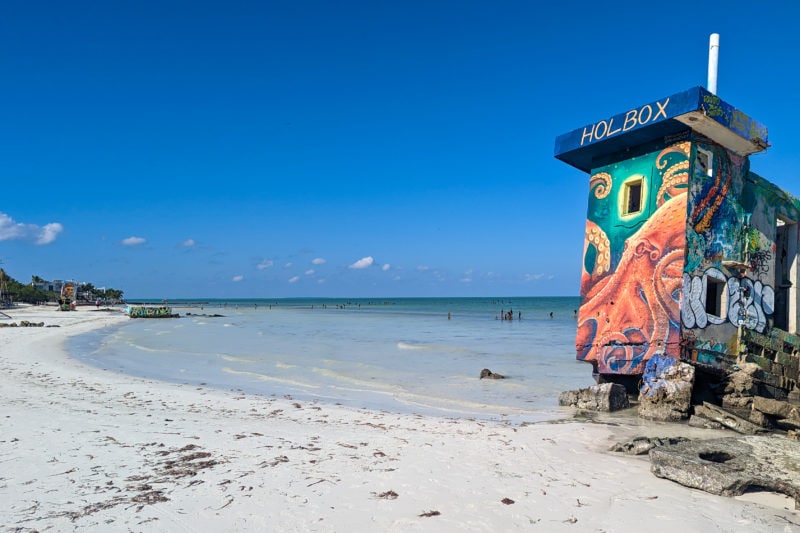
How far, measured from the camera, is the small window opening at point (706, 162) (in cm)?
1002

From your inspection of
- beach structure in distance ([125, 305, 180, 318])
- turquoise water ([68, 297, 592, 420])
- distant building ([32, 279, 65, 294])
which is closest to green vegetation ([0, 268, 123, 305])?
distant building ([32, 279, 65, 294])

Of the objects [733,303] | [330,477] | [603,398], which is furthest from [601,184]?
[330,477]

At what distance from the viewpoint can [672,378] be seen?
9406 millimetres

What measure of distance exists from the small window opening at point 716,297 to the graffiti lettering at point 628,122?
3726 mm

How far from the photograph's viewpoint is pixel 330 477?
5.30 metres

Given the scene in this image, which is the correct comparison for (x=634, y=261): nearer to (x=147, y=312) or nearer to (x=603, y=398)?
(x=603, y=398)

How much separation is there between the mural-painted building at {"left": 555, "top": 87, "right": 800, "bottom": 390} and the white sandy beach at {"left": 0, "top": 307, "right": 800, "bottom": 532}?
254 centimetres

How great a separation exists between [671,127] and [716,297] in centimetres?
407

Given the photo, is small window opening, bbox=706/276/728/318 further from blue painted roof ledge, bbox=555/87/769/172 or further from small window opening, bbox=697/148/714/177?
blue painted roof ledge, bbox=555/87/769/172

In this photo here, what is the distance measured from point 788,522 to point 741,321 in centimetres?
765

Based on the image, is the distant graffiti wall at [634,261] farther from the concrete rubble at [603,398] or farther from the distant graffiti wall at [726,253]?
the concrete rubble at [603,398]

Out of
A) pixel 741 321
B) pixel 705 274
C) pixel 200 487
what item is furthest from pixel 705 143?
pixel 200 487

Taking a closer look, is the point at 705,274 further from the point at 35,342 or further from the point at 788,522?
the point at 35,342

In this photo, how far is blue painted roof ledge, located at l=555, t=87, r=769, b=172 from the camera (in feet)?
30.0
